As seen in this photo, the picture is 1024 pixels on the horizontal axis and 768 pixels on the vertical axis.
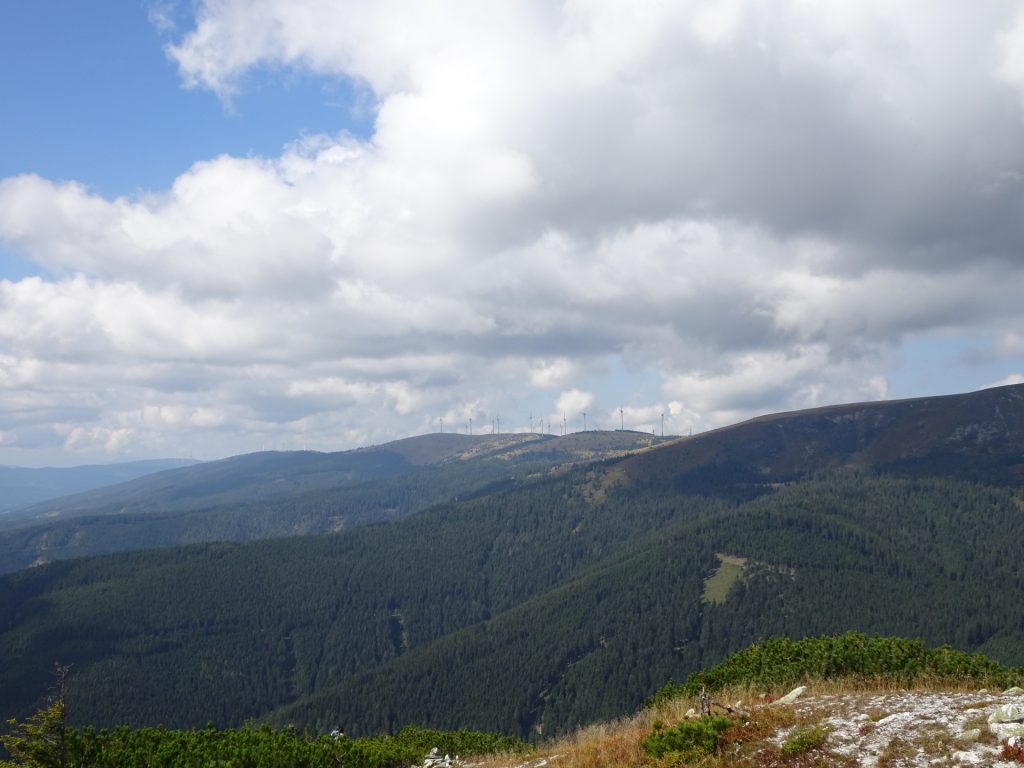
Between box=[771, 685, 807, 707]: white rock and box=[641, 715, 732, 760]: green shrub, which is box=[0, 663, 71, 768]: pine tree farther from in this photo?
box=[771, 685, 807, 707]: white rock

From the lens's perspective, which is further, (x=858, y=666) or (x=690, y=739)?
(x=858, y=666)

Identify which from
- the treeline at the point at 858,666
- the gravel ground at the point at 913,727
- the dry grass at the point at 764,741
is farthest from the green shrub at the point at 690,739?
the treeline at the point at 858,666

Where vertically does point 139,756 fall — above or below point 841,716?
below

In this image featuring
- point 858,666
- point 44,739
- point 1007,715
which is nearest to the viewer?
point 1007,715

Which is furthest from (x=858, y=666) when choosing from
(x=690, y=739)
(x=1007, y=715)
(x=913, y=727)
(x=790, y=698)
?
(x=690, y=739)

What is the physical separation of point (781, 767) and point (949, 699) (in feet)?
26.0

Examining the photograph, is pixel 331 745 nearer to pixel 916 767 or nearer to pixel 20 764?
pixel 20 764

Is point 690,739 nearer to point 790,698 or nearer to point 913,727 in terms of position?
point 913,727

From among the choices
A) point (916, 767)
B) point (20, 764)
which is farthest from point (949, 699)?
point (20, 764)

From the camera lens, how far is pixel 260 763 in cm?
2705

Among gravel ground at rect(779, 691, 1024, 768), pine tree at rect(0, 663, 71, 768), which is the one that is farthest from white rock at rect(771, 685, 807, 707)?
pine tree at rect(0, 663, 71, 768)

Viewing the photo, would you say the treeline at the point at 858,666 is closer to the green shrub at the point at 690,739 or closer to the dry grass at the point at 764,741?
the dry grass at the point at 764,741

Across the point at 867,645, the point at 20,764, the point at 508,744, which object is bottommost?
the point at 508,744

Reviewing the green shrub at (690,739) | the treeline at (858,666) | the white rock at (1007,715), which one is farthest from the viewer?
the treeline at (858,666)
